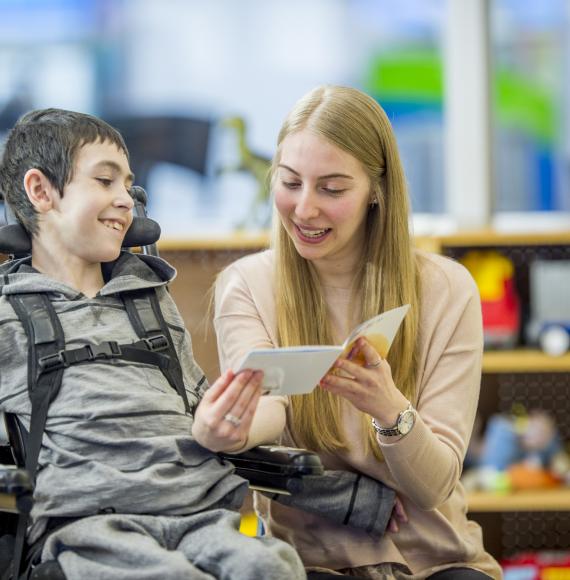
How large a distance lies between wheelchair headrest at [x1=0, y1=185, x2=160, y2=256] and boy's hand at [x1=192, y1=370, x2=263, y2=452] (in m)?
0.36

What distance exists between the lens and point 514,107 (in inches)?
147

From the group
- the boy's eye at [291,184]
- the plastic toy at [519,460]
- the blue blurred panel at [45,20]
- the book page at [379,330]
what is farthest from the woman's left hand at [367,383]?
the blue blurred panel at [45,20]

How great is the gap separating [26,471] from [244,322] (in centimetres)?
53

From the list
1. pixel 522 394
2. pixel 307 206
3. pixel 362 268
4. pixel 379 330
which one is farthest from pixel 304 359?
pixel 522 394

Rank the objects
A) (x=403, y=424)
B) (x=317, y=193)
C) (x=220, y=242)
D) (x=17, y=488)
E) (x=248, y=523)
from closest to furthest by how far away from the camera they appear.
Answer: (x=17, y=488), (x=403, y=424), (x=317, y=193), (x=248, y=523), (x=220, y=242)

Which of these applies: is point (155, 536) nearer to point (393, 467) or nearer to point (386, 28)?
point (393, 467)

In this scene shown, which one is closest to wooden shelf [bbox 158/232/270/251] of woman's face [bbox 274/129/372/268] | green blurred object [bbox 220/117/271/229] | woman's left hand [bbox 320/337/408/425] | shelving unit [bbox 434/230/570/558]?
green blurred object [bbox 220/117/271/229]

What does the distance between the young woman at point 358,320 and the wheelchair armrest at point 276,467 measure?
0.04 metres

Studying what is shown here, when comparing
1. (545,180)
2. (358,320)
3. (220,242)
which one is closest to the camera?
(358,320)

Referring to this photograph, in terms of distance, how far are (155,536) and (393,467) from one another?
412 millimetres

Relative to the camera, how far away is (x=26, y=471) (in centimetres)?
139

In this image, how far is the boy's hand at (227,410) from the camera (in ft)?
4.73

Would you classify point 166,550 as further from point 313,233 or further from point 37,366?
point 313,233

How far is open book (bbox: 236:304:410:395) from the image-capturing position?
1.36m
